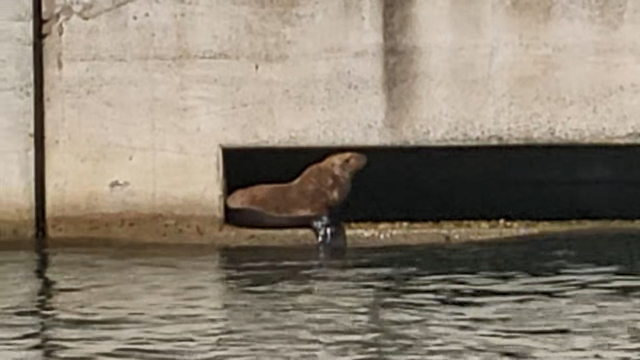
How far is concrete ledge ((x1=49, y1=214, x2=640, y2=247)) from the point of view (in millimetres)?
8664

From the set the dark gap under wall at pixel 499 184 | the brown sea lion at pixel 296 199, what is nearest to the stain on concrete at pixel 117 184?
the brown sea lion at pixel 296 199

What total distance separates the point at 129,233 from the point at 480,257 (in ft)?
6.08

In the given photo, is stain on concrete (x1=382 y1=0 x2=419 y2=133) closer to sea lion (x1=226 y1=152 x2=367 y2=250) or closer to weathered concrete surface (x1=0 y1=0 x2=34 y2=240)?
sea lion (x1=226 y1=152 x2=367 y2=250)

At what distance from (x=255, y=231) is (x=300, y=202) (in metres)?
0.30

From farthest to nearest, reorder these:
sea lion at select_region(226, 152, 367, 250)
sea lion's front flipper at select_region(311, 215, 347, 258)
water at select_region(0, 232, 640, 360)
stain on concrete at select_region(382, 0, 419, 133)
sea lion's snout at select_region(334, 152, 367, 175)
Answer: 1. sea lion's snout at select_region(334, 152, 367, 175)
2. sea lion at select_region(226, 152, 367, 250)
3. sea lion's front flipper at select_region(311, 215, 347, 258)
4. stain on concrete at select_region(382, 0, 419, 133)
5. water at select_region(0, 232, 640, 360)

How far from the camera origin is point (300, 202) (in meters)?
8.98

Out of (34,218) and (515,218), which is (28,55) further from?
(515,218)

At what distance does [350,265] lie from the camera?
812 cm

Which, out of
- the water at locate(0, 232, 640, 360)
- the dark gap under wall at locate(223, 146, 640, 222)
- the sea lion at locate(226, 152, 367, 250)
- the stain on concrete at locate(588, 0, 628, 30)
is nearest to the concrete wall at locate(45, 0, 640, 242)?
the stain on concrete at locate(588, 0, 628, 30)

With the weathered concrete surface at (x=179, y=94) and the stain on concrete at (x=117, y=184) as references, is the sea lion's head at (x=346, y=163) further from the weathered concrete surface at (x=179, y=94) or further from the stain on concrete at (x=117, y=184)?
the stain on concrete at (x=117, y=184)

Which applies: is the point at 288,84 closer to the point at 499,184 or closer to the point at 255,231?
the point at 255,231

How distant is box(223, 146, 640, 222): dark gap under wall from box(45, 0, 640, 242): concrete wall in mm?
1581

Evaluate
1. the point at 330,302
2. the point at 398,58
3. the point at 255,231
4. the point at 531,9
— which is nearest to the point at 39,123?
the point at 255,231

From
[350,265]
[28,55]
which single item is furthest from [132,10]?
[350,265]
